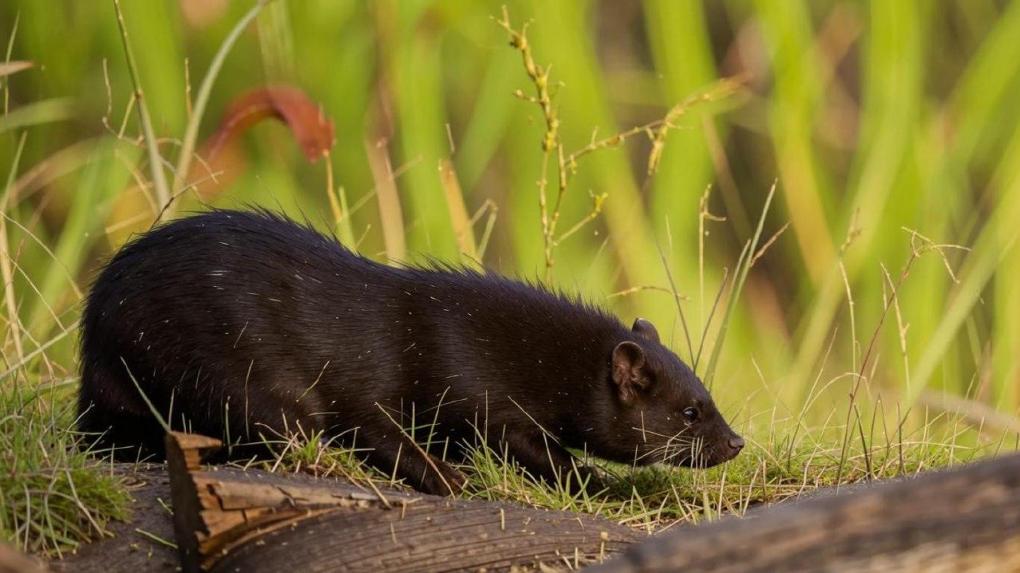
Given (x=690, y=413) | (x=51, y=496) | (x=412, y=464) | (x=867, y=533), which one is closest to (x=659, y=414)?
(x=690, y=413)

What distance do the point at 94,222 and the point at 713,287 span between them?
10.7ft

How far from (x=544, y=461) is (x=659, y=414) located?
0.38m

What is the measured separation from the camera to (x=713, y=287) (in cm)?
738

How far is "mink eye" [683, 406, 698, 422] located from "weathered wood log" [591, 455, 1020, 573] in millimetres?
1727

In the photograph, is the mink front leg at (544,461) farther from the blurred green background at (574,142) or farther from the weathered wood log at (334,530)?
the blurred green background at (574,142)

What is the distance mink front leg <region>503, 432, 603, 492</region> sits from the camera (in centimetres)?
353

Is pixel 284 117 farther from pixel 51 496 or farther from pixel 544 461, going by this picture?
pixel 51 496

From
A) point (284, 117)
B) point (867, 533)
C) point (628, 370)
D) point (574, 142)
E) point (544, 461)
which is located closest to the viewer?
point (867, 533)

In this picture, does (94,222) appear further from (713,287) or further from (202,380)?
(713,287)

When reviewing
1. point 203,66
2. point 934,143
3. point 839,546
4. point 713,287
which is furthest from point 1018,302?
point 839,546

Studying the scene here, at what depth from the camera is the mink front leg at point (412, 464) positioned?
130 inches

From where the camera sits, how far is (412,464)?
334cm

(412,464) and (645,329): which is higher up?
(645,329)

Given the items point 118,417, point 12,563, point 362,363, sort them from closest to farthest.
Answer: point 12,563 → point 118,417 → point 362,363
